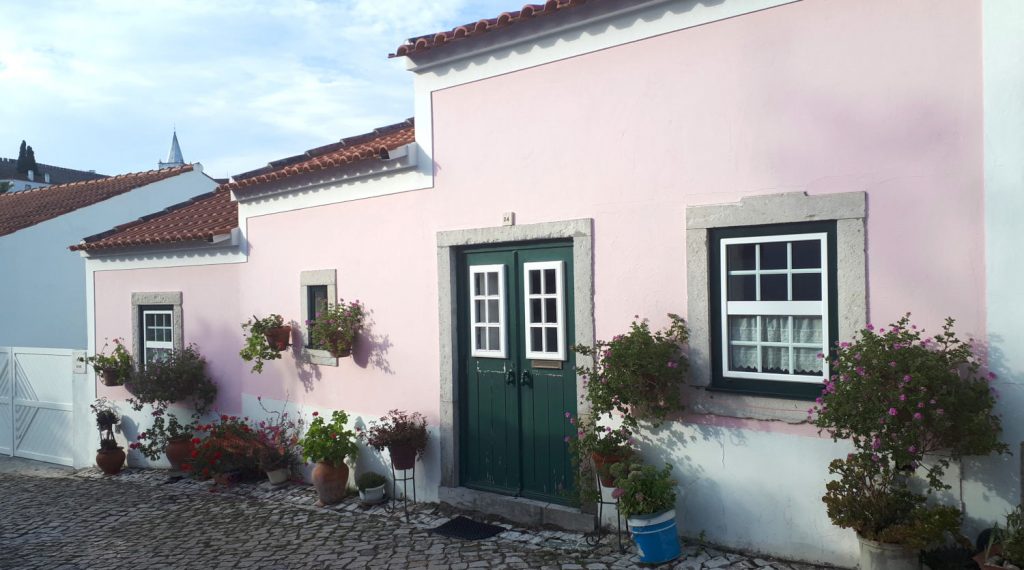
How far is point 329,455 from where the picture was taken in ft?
25.0

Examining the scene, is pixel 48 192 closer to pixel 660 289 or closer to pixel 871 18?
pixel 660 289

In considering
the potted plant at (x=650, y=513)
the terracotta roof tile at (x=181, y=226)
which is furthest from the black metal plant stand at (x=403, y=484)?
the terracotta roof tile at (x=181, y=226)

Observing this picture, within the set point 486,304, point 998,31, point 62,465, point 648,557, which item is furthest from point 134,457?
point 998,31

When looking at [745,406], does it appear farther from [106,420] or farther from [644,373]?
[106,420]

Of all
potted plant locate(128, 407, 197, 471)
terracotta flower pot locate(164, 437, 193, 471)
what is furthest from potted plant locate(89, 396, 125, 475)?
terracotta flower pot locate(164, 437, 193, 471)

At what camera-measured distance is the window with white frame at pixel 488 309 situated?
6805 millimetres

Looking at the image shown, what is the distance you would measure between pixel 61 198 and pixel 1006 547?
59.4 feet

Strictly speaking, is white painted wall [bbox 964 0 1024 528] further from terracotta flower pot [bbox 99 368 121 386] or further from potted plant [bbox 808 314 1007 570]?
terracotta flower pot [bbox 99 368 121 386]

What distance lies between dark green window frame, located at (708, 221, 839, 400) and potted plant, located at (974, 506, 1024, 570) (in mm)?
1254

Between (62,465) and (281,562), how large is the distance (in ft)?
23.2

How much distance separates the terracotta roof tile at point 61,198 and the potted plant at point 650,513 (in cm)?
1358

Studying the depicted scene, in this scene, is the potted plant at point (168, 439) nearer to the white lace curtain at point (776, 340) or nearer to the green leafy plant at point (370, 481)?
the green leafy plant at point (370, 481)

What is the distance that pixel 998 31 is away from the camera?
14.6 feet

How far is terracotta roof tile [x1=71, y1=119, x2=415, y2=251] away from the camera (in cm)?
813
